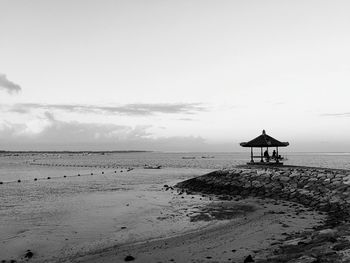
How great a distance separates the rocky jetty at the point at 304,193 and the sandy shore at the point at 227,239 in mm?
851

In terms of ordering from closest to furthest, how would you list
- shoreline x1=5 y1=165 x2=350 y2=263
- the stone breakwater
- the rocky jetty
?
1. the rocky jetty
2. shoreline x1=5 y1=165 x2=350 y2=263
3. the stone breakwater

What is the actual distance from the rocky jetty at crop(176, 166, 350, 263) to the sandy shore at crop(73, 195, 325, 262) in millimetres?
851

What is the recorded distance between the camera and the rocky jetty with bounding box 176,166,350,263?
31.0ft

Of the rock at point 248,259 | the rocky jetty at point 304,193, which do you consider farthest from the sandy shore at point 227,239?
the rocky jetty at point 304,193

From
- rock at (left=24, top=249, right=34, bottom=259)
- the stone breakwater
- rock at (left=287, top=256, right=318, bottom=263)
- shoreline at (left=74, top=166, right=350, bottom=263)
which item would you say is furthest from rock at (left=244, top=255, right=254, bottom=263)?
the stone breakwater

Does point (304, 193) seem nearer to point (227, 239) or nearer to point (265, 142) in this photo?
point (227, 239)

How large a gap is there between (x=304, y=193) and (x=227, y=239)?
10581 mm

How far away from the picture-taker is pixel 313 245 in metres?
10.3

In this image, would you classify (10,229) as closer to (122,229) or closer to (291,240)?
(122,229)

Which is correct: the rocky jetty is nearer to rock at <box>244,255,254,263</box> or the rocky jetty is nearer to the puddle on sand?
rock at <box>244,255,254,263</box>

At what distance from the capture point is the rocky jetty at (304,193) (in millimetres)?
9453

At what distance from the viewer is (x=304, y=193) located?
2148cm

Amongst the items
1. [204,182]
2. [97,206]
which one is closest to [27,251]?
Result: [97,206]

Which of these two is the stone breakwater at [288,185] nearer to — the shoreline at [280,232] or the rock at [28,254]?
the shoreline at [280,232]
